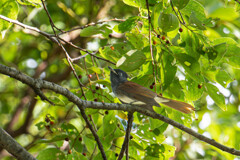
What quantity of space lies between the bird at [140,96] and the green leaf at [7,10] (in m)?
1.16

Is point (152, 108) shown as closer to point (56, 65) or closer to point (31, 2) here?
point (31, 2)

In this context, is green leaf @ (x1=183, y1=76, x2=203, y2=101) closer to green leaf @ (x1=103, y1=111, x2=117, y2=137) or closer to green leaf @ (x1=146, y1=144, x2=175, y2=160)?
green leaf @ (x1=146, y1=144, x2=175, y2=160)

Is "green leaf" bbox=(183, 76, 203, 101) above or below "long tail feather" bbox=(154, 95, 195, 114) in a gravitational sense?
above

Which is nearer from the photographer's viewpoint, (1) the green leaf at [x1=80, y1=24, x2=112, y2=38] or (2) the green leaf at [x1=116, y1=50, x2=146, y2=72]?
(2) the green leaf at [x1=116, y1=50, x2=146, y2=72]

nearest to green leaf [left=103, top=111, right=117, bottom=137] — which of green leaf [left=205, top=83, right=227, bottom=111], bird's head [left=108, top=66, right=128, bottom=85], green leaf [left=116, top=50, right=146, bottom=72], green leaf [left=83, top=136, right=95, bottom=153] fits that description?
green leaf [left=83, top=136, right=95, bottom=153]

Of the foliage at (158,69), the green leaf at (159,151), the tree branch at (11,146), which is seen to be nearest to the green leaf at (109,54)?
the foliage at (158,69)

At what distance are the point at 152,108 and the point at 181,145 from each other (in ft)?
9.86

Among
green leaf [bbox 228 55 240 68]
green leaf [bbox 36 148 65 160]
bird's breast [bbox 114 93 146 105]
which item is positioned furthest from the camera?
bird's breast [bbox 114 93 146 105]

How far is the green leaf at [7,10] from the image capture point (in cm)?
251

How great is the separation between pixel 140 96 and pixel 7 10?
154 centimetres

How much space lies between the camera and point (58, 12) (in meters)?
6.25

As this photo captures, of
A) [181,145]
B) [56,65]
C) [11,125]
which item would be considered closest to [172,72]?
[181,145]

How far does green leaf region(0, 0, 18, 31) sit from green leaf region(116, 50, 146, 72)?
1088mm

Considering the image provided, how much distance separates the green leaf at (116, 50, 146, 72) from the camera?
2.25 meters
